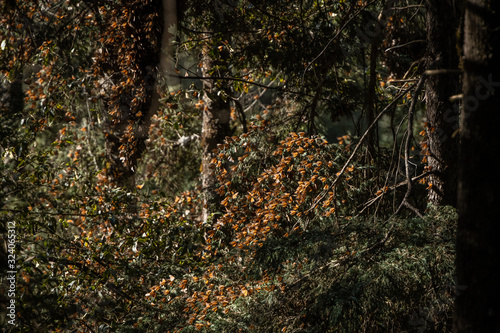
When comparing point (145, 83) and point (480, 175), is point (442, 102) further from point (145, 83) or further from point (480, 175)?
point (145, 83)

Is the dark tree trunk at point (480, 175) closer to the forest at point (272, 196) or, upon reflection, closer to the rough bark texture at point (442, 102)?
the forest at point (272, 196)

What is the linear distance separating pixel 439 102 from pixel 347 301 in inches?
99.5

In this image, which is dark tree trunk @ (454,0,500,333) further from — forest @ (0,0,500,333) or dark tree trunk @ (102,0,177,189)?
dark tree trunk @ (102,0,177,189)

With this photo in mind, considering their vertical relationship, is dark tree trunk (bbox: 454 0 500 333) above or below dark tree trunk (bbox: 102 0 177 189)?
below

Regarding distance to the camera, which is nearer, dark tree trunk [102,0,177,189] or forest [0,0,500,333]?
forest [0,0,500,333]

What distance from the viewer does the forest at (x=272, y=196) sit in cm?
307

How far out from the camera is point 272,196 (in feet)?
21.0

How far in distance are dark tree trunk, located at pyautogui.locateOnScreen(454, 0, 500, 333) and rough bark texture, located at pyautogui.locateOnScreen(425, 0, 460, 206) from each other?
2099 millimetres

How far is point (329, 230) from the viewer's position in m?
4.67

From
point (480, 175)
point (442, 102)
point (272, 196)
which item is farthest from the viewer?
point (272, 196)

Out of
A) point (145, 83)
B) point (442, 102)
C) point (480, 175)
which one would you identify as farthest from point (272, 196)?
point (480, 175)

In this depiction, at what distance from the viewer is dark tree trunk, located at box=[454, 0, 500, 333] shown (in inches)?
109

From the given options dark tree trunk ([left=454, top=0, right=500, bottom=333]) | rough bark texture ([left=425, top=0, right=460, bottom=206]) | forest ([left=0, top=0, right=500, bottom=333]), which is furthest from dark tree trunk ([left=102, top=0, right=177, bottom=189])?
dark tree trunk ([left=454, top=0, right=500, bottom=333])

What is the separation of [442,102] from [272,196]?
2.50 m
